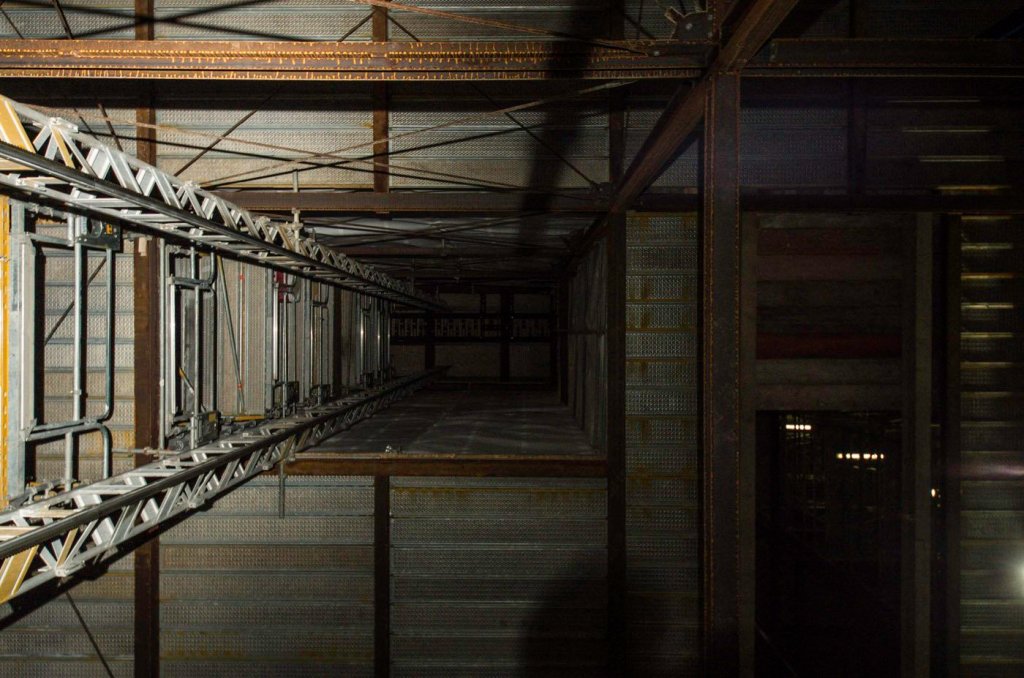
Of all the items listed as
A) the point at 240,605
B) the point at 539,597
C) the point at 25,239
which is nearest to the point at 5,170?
the point at 25,239

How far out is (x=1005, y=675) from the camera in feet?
32.1

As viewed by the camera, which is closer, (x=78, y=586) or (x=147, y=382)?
(x=147, y=382)

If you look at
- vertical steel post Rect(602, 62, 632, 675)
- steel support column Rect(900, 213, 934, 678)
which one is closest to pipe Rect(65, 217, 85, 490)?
vertical steel post Rect(602, 62, 632, 675)

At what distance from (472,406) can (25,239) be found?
11.5 metres

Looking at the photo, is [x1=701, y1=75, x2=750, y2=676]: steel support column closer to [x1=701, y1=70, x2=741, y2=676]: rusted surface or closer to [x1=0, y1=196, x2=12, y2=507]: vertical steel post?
[x1=701, y1=70, x2=741, y2=676]: rusted surface

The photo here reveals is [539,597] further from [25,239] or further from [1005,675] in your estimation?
[25,239]

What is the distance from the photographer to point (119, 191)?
4637 mm

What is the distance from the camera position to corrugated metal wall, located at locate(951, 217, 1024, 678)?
32.0 ft

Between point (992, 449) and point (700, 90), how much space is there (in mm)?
9682

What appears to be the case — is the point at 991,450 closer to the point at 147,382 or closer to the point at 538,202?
the point at 538,202

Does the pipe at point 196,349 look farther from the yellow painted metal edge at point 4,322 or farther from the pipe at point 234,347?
the yellow painted metal edge at point 4,322

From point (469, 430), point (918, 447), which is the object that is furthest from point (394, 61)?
point (918, 447)

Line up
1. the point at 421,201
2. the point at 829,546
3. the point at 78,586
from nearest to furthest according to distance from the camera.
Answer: the point at 421,201 → the point at 78,586 → the point at 829,546

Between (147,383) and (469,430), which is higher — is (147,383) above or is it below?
above
